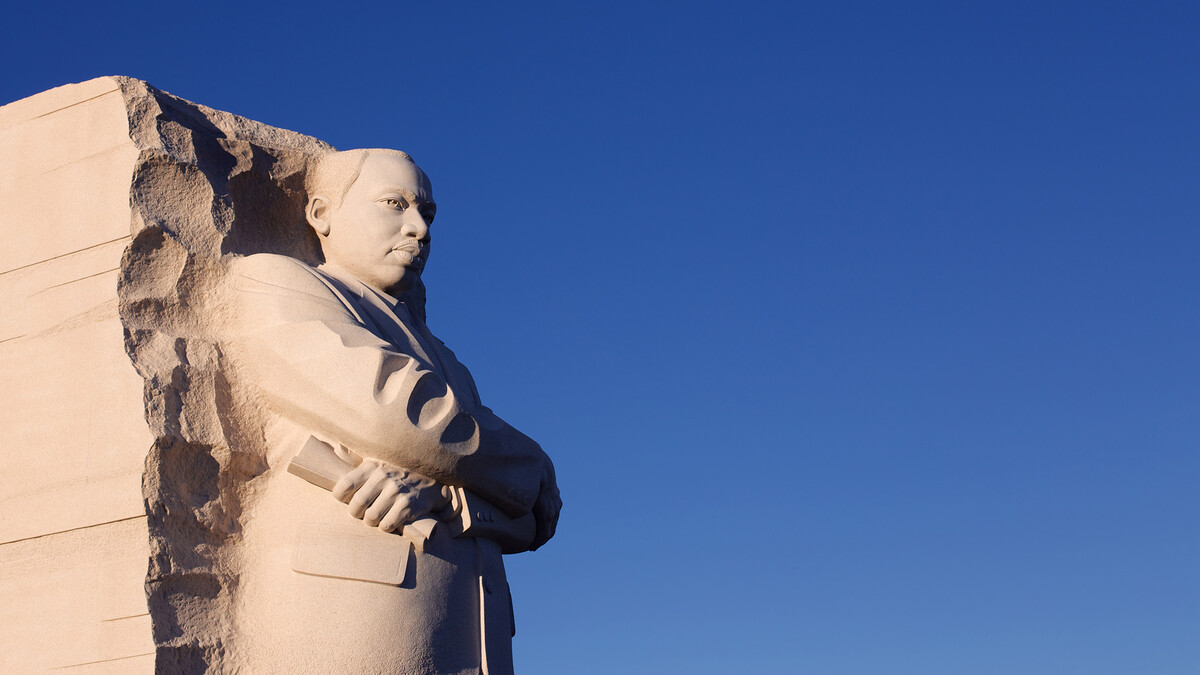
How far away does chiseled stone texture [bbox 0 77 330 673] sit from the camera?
5.24 meters

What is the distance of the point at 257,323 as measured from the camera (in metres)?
5.77

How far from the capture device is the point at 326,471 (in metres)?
5.43

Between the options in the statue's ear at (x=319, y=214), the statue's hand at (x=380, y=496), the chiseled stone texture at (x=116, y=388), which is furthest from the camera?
the statue's ear at (x=319, y=214)

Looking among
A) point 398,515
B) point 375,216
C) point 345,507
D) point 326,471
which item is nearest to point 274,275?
point 375,216

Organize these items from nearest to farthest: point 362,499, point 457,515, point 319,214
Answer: point 362,499, point 457,515, point 319,214

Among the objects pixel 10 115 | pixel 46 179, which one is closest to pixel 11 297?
pixel 46 179

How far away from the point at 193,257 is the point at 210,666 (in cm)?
173

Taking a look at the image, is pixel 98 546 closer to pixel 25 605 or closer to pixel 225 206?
pixel 25 605

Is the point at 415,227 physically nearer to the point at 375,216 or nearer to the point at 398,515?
the point at 375,216

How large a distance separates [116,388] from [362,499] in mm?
1087

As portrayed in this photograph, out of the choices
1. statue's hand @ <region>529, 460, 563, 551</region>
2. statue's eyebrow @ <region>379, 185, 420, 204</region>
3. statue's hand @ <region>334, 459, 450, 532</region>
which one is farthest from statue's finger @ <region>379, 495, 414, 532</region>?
statue's eyebrow @ <region>379, 185, 420, 204</region>

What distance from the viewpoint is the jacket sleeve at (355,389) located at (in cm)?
544

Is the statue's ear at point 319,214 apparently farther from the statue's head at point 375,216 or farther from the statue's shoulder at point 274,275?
the statue's shoulder at point 274,275

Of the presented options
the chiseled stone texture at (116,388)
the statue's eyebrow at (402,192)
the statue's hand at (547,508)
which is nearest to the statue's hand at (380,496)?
the chiseled stone texture at (116,388)
